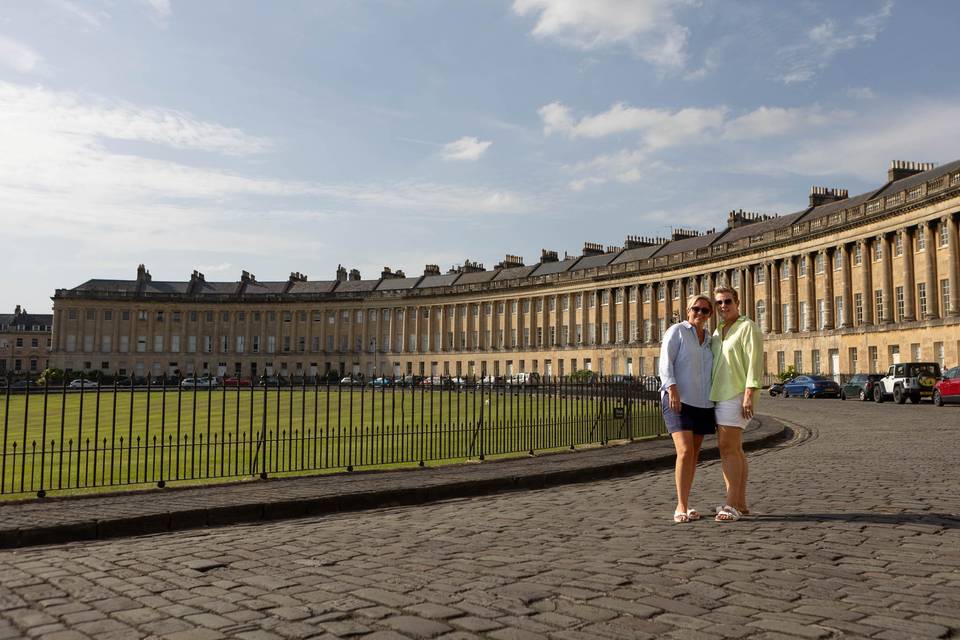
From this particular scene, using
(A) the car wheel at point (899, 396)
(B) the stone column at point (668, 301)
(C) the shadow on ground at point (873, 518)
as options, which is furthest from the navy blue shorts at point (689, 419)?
(B) the stone column at point (668, 301)

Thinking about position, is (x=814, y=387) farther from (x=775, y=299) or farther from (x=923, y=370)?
(x=775, y=299)

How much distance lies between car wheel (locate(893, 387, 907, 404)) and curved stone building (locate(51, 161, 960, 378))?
14.3m

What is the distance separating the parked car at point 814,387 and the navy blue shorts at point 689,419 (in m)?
38.9

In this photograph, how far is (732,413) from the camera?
7316 mm

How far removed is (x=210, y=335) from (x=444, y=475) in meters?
105

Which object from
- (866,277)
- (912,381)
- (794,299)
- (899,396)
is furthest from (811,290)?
(912,381)

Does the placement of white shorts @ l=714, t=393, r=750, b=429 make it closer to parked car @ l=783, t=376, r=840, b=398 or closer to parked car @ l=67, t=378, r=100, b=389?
parked car @ l=67, t=378, r=100, b=389

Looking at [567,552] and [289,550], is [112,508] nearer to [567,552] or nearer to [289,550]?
[289,550]

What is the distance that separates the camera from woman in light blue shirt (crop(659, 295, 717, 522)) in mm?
7363

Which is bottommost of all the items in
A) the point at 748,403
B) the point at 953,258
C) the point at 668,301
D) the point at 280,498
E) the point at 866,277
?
the point at 280,498

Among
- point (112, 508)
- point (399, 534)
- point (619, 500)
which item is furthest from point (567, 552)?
point (112, 508)

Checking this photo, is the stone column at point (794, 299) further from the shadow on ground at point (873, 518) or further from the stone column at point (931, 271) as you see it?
the shadow on ground at point (873, 518)

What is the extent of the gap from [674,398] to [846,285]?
54.7m

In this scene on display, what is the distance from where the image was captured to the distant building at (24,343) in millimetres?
123250
